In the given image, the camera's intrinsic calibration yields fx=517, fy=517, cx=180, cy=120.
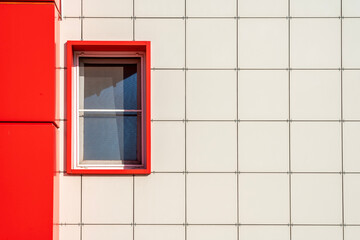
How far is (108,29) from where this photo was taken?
564cm

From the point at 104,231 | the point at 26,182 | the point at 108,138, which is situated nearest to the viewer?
the point at 26,182

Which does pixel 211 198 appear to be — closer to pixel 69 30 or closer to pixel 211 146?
pixel 211 146

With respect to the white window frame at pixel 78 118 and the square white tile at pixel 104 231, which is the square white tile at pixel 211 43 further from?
the square white tile at pixel 104 231

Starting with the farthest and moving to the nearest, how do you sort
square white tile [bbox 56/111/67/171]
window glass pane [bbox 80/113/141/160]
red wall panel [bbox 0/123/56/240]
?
window glass pane [bbox 80/113/141/160] → square white tile [bbox 56/111/67/171] → red wall panel [bbox 0/123/56/240]

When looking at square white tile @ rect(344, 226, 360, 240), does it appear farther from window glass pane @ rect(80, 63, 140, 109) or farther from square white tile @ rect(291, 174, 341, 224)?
window glass pane @ rect(80, 63, 140, 109)

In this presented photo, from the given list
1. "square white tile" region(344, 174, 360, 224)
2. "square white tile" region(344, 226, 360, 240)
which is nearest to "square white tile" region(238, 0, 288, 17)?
"square white tile" region(344, 174, 360, 224)

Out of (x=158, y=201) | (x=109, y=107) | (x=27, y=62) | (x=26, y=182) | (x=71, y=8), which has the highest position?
(x=71, y=8)

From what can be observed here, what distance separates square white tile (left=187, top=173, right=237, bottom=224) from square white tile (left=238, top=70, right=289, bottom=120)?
729 millimetres

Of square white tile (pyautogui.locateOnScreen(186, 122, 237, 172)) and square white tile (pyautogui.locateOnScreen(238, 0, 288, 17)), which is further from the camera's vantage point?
square white tile (pyautogui.locateOnScreen(238, 0, 288, 17))

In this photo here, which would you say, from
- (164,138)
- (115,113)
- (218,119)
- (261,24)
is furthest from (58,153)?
(261,24)

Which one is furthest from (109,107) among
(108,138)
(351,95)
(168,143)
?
(351,95)

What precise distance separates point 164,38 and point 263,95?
124 cm

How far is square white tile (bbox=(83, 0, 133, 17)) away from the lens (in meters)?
5.64

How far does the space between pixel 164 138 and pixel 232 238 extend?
129cm
